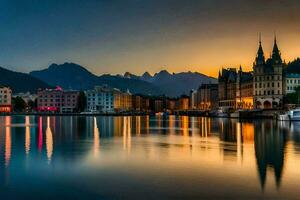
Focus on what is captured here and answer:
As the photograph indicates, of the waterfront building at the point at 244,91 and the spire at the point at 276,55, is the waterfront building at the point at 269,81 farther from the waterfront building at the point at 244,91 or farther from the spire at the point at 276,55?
the waterfront building at the point at 244,91

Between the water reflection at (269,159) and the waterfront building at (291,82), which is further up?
the waterfront building at (291,82)

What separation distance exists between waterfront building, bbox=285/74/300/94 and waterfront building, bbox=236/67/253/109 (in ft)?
49.4

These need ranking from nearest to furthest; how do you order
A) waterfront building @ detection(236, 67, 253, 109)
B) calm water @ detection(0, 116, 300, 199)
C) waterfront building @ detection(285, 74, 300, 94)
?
1. calm water @ detection(0, 116, 300, 199)
2. waterfront building @ detection(285, 74, 300, 94)
3. waterfront building @ detection(236, 67, 253, 109)

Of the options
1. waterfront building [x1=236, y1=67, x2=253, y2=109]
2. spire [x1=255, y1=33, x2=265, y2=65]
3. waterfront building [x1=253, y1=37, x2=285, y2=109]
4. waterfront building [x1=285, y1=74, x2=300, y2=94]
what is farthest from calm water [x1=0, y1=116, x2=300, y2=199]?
waterfront building [x1=236, y1=67, x2=253, y2=109]

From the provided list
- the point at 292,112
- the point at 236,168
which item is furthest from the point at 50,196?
the point at 292,112

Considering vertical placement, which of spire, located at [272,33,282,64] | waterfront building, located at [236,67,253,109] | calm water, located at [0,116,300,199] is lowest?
calm water, located at [0,116,300,199]

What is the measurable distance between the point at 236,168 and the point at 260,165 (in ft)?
6.61

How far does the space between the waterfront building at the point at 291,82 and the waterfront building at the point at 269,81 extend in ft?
6.84

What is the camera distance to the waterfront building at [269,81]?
154 meters

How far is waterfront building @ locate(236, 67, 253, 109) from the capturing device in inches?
6757

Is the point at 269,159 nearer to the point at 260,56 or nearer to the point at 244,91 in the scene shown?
the point at 260,56

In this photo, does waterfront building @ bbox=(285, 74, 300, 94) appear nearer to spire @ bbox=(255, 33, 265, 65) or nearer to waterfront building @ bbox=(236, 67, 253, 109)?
spire @ bbox=(255, 33, 265, 65)

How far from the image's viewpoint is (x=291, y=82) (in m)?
159

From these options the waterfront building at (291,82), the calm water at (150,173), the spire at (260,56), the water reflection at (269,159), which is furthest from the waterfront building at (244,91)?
the calm water at (150,173)
